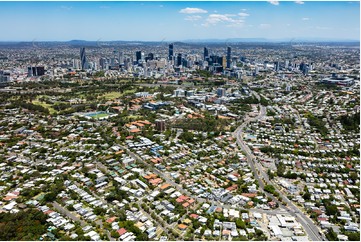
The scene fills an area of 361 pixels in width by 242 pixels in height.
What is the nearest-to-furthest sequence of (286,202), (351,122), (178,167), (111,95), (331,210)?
(331,210), (286,202), (178,167), (351,122), (111,95)

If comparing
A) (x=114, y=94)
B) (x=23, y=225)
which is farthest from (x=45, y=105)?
(x=23, y=225)

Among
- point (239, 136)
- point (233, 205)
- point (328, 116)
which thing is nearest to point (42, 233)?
point (233, 205)

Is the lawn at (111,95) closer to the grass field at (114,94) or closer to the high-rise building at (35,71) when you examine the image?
the grass field at (114,94)

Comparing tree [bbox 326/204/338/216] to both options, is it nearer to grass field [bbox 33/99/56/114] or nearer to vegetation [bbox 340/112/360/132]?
vegetation [bbox 340/112/360/132]

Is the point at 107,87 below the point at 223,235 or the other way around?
the other way around

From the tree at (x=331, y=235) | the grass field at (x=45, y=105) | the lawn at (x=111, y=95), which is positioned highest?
the lawn at (x=111, y=95)

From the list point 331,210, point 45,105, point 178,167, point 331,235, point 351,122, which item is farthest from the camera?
point 45,105

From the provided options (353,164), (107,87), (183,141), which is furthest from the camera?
(107,87)

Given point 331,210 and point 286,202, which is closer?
point 331,210

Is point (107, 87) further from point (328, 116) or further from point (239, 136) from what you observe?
point (328, 116)

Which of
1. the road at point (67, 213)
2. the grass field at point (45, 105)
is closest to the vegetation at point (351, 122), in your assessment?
the road at point (67, 213)

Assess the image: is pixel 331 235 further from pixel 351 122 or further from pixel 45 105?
pixel 45 105
